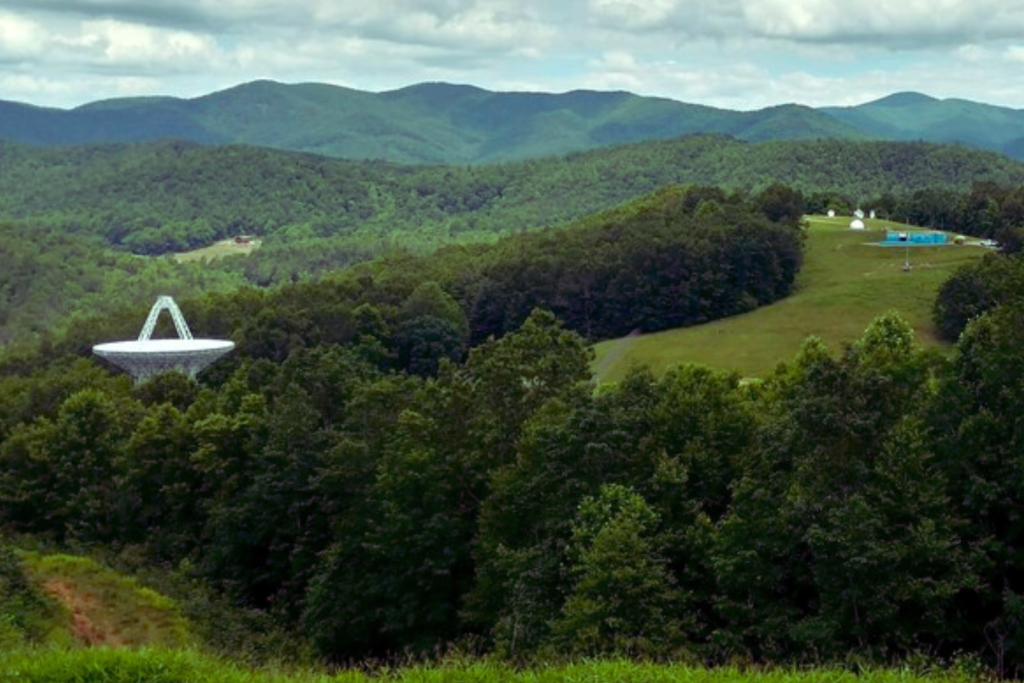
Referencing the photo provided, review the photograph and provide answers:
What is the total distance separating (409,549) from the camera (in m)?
29.5

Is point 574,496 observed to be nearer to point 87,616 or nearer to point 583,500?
point 583,500

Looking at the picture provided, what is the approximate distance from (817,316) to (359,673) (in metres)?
70.4

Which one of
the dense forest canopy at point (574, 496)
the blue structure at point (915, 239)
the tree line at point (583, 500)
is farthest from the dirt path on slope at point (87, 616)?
the blue structure at point (915, 239)

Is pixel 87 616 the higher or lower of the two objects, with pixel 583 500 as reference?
lower

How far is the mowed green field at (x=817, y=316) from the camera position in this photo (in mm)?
72250

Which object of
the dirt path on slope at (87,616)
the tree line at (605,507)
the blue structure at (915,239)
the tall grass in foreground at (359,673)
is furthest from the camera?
the blue structure at (915,239)

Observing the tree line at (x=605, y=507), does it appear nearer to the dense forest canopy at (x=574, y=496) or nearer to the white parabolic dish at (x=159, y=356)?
the dense forest canopy at (x=574, y=496)

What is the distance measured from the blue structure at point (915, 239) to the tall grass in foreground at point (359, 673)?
8886 cm

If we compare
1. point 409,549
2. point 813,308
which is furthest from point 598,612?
point 813,308

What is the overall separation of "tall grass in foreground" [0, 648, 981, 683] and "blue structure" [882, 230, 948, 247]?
88.9m

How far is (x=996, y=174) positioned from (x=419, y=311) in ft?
503

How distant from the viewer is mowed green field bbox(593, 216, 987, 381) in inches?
2844

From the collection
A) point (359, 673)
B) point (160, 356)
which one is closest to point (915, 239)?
point (160, 356)

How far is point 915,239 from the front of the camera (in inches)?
3775
